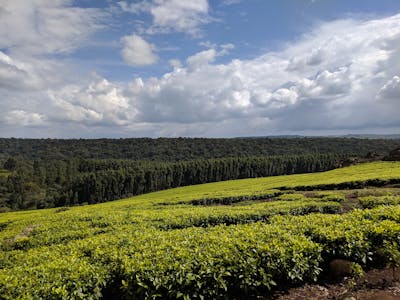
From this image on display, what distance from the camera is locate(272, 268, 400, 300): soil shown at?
22.6 ft

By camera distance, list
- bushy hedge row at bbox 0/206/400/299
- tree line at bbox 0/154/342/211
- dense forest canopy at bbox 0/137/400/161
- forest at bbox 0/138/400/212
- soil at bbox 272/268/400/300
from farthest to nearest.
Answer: dense forest canopy at bbox 0/137/400/161 → tree line at bbox 0/154/342/211 → forest at bbox 0/138/400/212 → soil at bbox 272/268/400/300 → bushy hedge row at bbox 0/206/400/299

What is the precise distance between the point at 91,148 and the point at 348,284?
209 metres

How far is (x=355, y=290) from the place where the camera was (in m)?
7.25

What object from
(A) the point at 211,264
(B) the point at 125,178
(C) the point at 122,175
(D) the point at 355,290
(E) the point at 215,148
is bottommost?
(B) the point at 125,178

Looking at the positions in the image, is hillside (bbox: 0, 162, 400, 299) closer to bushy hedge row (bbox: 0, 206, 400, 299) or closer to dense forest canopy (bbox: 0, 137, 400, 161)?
bushy hedge row (bbox: 0, 206, 400, 299)

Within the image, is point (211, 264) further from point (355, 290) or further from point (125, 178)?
point (125, 178)

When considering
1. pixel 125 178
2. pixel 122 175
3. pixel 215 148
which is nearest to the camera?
pixel 122 175

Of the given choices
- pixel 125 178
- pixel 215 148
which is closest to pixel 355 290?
pixel 125 178

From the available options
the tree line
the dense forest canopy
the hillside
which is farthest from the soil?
the dense forest canopy

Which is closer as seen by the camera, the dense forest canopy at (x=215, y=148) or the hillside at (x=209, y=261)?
the hillside at (x=209, y=261)

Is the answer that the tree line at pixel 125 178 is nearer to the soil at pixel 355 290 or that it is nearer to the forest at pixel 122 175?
the forest at pixel 122 175

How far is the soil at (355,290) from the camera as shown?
271 inches

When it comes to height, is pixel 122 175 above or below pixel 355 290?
below

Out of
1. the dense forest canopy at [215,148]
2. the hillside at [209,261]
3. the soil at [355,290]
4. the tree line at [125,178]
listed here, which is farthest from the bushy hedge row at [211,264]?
the dense forest canopy at [215,148]
